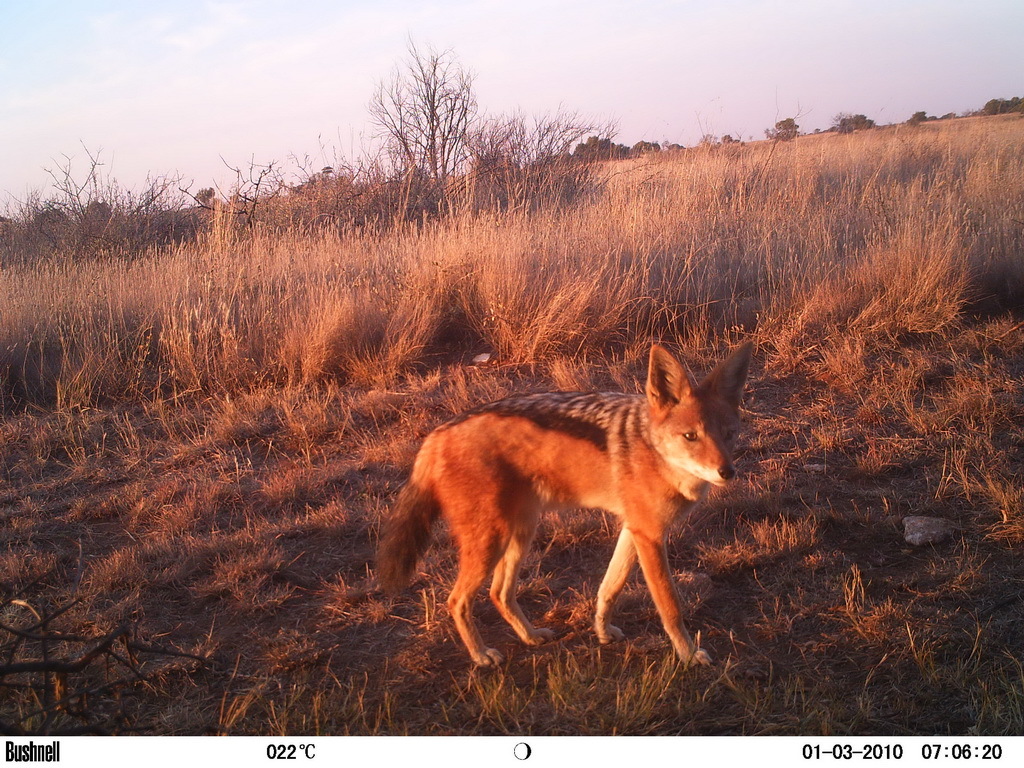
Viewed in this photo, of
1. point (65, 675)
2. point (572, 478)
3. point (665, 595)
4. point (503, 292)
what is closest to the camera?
point (65, 675)

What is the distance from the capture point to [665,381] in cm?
364

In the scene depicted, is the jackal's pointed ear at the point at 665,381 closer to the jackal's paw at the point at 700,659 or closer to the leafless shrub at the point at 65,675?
the jackal's paw at the point at 700,659

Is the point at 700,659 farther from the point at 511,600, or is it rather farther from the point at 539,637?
the point at 511,600

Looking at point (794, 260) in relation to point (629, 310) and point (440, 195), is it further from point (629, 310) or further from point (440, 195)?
point (440, 195)

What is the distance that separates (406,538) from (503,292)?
470 centimetres

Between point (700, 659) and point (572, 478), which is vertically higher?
point (572, 478)

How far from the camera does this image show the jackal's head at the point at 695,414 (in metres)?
3.43

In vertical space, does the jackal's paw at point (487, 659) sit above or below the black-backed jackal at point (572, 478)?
below

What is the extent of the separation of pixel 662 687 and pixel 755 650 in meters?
0.65

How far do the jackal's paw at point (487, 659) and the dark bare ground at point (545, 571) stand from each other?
0.19 ft

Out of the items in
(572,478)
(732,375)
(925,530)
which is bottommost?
(925,530)

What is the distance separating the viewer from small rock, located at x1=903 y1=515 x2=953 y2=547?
4570 millimetres

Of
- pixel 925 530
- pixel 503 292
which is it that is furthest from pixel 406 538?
pixel 503 292

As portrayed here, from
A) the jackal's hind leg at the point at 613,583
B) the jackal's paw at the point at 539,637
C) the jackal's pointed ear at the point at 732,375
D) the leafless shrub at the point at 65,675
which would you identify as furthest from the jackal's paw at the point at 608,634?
the leafless shrub at the point at 65,675
